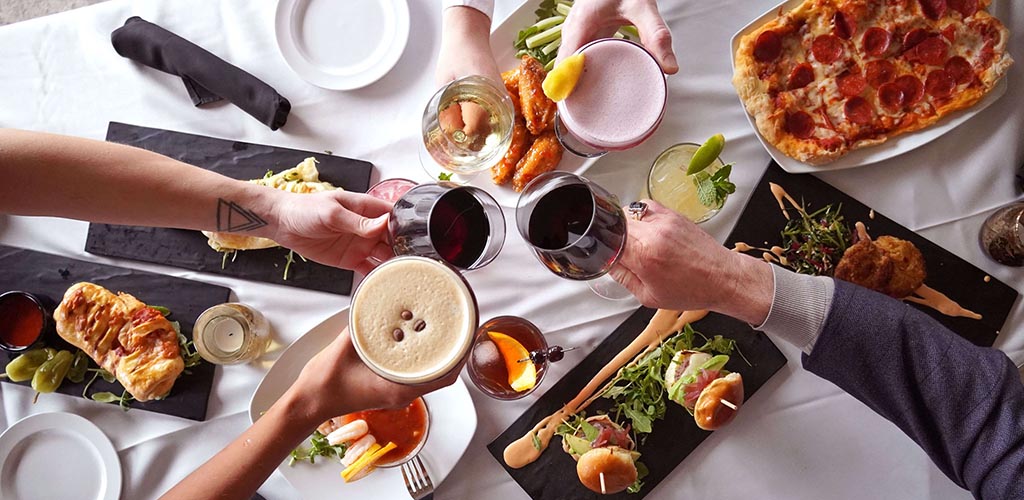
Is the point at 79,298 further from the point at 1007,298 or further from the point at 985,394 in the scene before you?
the point at 1007,298

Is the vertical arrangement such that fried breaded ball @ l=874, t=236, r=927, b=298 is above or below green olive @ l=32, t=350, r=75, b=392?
above

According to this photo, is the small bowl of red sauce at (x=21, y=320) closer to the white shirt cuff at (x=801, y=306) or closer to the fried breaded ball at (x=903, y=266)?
the white shirt cuff at (x=801, y=306)

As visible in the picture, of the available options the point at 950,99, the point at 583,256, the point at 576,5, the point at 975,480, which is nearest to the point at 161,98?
the point at 576,5

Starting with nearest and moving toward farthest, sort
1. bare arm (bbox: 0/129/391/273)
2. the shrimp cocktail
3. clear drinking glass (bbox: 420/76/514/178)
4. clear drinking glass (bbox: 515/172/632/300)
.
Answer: the shrimp cocktail, clear drinking glass (bbox: 515/172/632/300), bare arm (bbox: 0/129/391/273), clear drinking glass (bbox: 420/76/514/178)

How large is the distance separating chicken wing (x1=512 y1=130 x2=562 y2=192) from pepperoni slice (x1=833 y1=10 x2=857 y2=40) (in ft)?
2.83

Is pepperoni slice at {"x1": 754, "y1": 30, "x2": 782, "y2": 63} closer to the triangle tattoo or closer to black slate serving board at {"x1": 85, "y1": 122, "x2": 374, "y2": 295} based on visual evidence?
black slate serving board at {"x1": 85, "y1": 122, "x2": 374, "y2": 295}

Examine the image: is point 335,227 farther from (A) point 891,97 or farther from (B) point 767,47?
(A) point 891,97

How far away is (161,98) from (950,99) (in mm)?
2271

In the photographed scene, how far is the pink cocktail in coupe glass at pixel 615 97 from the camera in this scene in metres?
1.59

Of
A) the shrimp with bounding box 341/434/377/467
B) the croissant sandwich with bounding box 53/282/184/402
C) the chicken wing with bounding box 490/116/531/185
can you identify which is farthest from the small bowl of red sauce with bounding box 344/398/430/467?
the chicken wing with bounding box 490/116/531/185

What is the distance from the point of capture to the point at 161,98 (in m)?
1.98

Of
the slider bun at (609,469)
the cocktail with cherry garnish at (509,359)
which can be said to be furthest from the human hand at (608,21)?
the slider bun at (609,469)

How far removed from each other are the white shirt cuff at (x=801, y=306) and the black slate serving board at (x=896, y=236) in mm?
292

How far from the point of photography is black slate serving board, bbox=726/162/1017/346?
6.02ft
